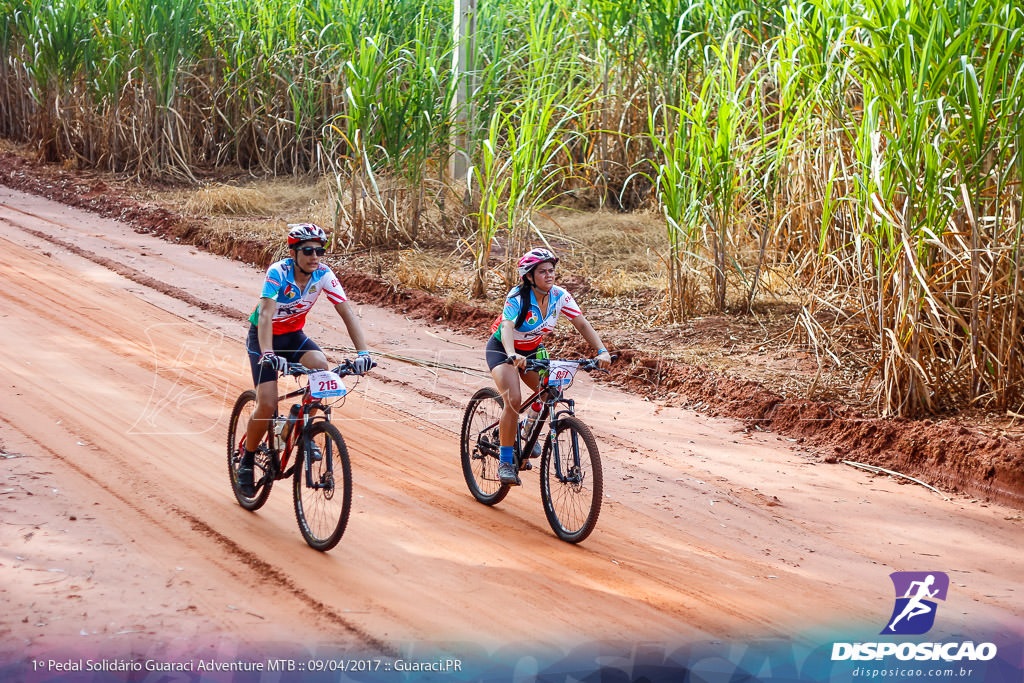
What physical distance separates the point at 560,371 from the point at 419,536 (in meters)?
1.19

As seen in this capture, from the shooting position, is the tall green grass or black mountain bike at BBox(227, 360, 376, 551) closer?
black mountain bike at BBox(227, 360, 376, 551)

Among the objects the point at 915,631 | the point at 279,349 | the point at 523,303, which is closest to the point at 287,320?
the point at 279,349

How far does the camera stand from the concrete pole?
11969mm

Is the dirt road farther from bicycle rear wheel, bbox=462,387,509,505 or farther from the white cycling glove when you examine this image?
the white cycling glove

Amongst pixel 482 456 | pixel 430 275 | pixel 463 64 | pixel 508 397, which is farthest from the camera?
pixel 463 64

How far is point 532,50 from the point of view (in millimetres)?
11602

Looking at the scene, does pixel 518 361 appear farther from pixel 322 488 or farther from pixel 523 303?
pixel 322 488

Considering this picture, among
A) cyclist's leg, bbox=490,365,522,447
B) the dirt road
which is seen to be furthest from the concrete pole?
cyclist's leg, bbox=490,365,522,447

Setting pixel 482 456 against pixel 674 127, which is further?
pixel 674 127

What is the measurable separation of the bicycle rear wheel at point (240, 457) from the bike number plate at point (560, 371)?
1.63 m

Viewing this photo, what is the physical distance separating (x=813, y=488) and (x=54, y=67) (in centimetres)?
1494

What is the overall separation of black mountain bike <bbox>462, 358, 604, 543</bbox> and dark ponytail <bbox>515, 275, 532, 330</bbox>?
36 centimetres

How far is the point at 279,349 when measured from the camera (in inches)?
217

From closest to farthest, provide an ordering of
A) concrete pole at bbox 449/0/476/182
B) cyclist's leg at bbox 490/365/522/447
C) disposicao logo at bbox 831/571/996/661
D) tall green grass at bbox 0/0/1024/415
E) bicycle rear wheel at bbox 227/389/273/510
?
disposicao logo at bbox 831/571/996/661
bicycle rear wheel at bbox 227/389/273/510
cyclist's leg at bbox 490/365/522/447
tall green grass at bbox 0/0/1024/415
concrete pole at bbox 449/0/476/182
